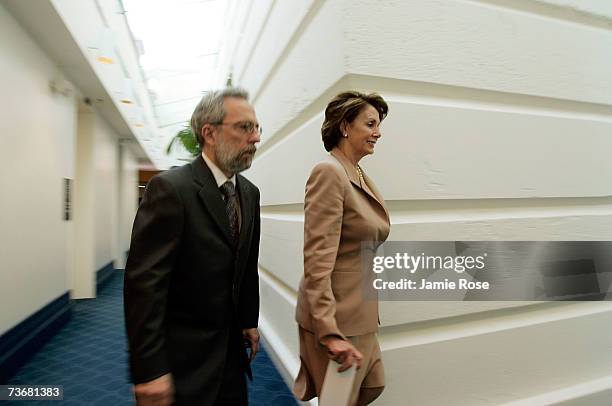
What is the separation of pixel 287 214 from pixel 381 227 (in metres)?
1.58

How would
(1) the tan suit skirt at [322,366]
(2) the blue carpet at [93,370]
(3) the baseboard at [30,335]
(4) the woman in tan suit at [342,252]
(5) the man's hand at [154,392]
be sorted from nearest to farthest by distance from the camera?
(5) the man's hand at [154,392], (4) the woman in tan suit at [342,252], (1) the tan suit skirt at [322,366], (2) the blue carpet at [93,370], (3) the baseboard at [30,335]

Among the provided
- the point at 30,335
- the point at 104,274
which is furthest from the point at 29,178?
the point at 104,274

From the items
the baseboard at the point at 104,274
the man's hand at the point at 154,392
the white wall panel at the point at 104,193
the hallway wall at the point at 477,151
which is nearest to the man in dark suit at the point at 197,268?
the man's hand at the point at 154,392

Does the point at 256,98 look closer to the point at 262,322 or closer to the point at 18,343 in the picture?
the point at 262,322

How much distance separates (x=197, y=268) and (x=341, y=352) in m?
0.62

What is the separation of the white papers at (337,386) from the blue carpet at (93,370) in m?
1.60

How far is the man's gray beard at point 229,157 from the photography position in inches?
57.3

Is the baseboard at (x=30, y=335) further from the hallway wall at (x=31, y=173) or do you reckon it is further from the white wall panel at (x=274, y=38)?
the white wall panel at (x=274, y=38)

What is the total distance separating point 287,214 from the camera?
2916mm

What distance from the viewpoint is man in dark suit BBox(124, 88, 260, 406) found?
117 cm

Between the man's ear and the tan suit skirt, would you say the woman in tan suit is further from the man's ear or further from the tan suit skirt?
the man's ear

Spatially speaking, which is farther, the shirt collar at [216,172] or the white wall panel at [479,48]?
the white wall panel at [479,48]

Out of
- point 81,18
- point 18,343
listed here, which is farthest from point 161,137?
point 18,343

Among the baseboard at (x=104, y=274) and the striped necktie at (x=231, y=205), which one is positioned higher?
the striped necktie at (x=231, y=205)
